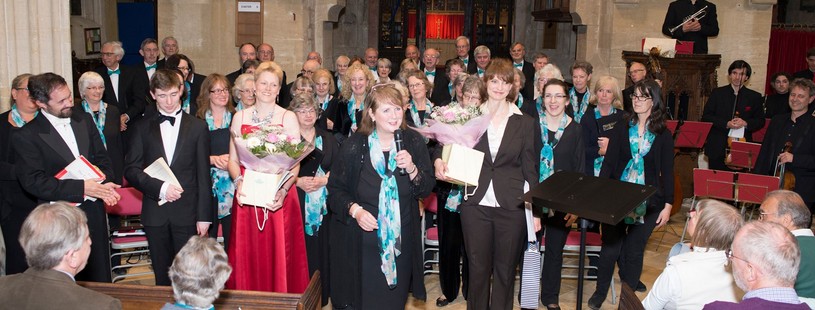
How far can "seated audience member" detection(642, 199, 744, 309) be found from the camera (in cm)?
356

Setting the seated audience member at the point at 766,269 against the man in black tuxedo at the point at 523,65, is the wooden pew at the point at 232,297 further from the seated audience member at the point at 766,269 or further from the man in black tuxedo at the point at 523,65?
the man in black tuxedo at the point at 523,65

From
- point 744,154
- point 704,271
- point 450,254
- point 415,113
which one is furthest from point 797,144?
point 704,271

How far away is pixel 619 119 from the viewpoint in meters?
6.12

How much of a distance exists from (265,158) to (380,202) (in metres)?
0.74

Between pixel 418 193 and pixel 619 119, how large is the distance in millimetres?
2226

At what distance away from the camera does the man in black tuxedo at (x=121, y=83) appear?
331 inches

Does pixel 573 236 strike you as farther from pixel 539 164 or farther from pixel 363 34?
pixel 363 34

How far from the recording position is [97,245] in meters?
5.06

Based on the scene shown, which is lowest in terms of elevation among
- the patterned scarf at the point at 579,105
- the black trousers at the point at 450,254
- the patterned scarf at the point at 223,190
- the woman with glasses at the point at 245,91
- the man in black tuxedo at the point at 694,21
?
the black trousers at the point at 450,254

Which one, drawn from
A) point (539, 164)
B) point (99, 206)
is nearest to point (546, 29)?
point (539, 164)

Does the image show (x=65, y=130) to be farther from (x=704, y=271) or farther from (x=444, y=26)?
(x=444, y=26)

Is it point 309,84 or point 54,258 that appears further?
point 309,84

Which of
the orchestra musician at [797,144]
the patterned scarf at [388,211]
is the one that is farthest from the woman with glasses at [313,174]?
the orchestra musician at [797,144]

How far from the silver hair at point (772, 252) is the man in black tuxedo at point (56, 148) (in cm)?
343
